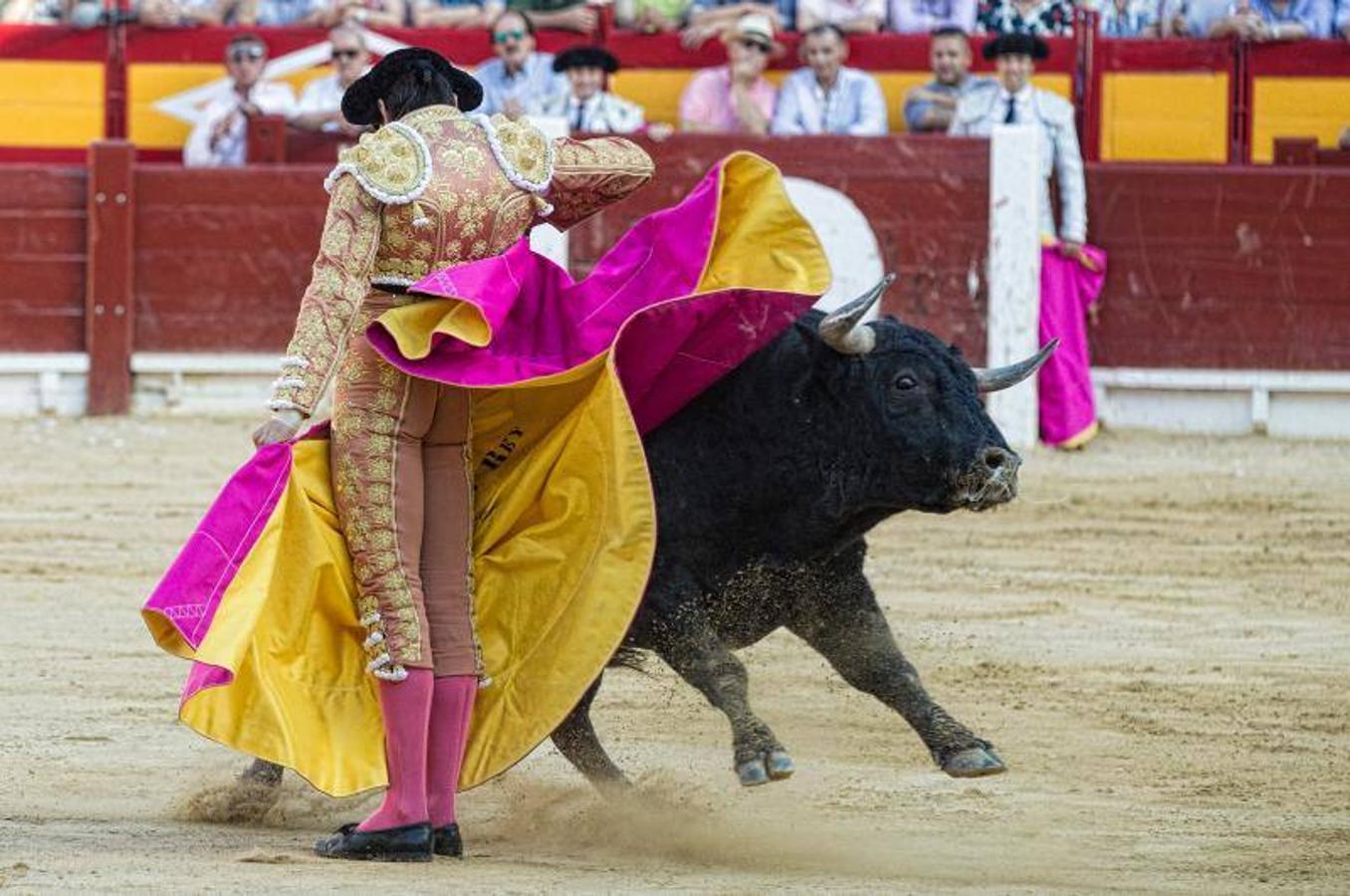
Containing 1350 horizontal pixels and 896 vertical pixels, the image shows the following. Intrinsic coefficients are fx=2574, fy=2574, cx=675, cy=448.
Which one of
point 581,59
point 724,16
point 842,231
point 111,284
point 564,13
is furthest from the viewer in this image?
point 564,13

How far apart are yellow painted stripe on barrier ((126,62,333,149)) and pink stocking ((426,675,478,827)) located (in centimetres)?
604

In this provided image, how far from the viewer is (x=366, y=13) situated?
9367 mm

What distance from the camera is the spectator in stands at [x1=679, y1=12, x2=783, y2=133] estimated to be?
8797 millimetres

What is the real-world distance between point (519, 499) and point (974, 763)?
32.1 inches

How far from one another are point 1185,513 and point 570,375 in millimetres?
4004

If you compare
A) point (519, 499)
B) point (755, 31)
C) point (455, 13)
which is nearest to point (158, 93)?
point (455, 13)

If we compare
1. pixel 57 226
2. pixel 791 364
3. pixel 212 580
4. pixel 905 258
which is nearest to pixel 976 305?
pixel 905 258

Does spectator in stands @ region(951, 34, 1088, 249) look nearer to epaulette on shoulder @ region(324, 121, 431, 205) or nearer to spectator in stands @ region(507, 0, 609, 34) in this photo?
spectator in stands @ region(507, 0, 609, 34)

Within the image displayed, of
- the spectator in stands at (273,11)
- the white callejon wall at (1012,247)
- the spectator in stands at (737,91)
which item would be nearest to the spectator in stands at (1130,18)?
the white callejon wall at (1012,247)

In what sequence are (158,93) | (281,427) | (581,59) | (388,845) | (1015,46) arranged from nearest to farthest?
(281,427), (388,845), (1015,46), (581,59), (158,93)

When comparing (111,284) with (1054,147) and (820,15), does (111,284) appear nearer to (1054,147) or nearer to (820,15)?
(820,15)

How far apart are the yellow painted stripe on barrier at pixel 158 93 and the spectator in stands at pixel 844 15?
2.15m

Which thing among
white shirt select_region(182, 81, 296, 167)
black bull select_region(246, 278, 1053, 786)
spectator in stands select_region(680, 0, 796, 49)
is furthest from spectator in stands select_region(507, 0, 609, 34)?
black bull select_region(246, 278, 1053, 786)

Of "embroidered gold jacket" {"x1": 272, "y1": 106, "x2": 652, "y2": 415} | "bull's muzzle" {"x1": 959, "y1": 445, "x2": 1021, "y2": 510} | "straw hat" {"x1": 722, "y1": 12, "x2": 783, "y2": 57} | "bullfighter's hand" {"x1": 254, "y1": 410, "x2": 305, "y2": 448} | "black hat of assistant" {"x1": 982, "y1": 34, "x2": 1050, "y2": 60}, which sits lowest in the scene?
"bull's muzzle" {"x1": 959, "y1": 445, "x2": 1021, "y2": 510}
